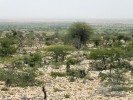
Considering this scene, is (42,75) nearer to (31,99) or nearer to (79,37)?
(31,99)

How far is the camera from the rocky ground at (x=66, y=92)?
969 inches

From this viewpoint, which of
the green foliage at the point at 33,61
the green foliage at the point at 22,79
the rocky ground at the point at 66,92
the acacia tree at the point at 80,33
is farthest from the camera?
the acacia tree at the point at 80,33

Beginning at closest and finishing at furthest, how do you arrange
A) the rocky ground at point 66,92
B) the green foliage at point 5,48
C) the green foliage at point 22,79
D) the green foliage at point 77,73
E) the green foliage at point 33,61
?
1. the rocky ground at point 66,92
2. the green foliage at point 22,79
3. the green foliage at point 77,73
4. the green foliage at point 33,61
5. the green foliage at point 5,48

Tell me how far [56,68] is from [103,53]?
4779 mm

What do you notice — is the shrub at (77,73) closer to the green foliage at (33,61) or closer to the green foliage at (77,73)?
the green foliage at (77,73)

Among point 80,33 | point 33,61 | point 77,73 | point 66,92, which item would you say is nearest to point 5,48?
point 33,61

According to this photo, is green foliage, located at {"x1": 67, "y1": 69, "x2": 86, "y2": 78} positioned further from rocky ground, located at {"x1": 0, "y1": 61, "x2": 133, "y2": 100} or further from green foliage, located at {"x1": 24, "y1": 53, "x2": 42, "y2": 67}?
green foliage, located at {"x1": 24, "y1": 53, "x2": 42, "y2": 67}

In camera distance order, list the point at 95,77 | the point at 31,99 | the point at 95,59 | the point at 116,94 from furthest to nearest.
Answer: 1. the point at 95,59
2. the point at 95,77
3. the point at 116,94
4. the point at 31,99

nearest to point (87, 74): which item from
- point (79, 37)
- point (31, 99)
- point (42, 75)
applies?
point (42, 75)

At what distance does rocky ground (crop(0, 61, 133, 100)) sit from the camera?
80.8 feet

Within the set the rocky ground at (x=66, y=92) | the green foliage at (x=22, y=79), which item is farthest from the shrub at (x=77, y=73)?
the green foliage at (x=22, y=79)

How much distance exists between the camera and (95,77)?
3281 cm

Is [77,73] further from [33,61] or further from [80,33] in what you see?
[80,33]

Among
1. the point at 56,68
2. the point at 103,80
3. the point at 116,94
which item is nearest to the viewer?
the point at 116,94
